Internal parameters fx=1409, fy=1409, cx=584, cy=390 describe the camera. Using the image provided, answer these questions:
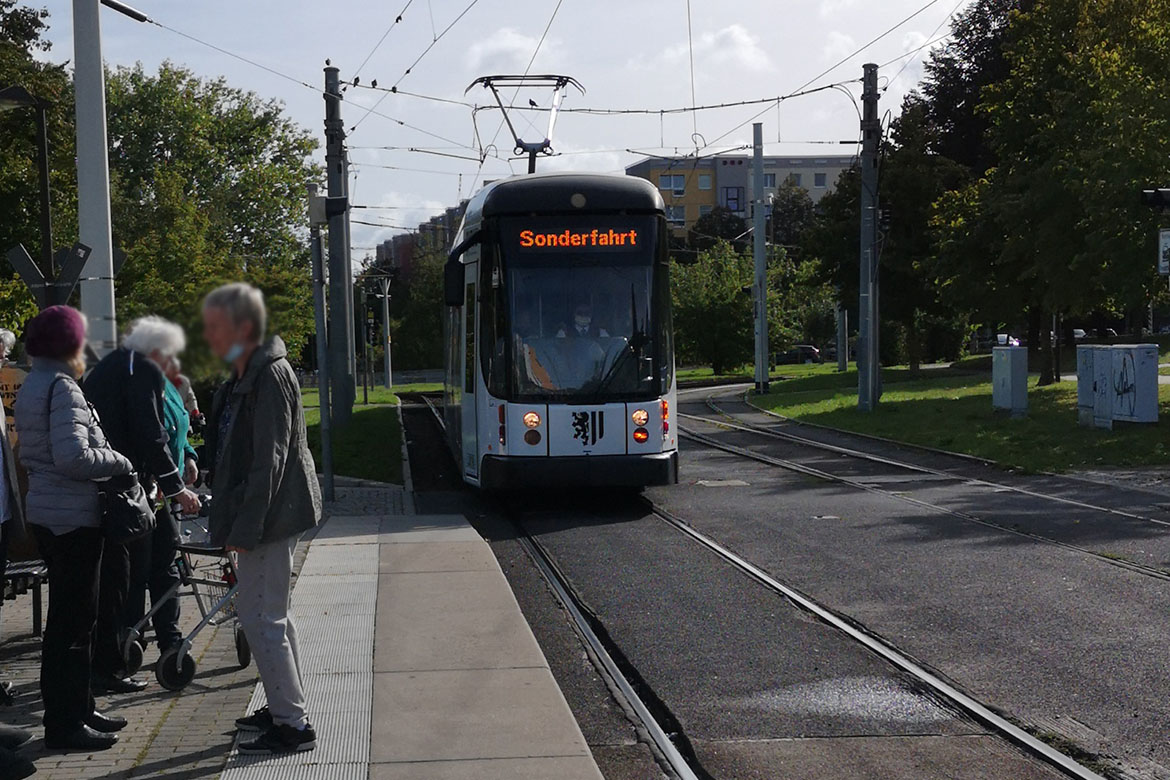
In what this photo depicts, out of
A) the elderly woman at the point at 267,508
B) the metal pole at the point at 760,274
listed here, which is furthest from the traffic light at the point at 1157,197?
the metal pole at the point at 760,274

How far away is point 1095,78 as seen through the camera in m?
26.2

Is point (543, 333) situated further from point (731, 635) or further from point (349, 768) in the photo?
point (349, 768)

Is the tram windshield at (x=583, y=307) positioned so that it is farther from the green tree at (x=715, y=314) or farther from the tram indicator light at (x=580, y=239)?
the green tree at (x=715, y=314)

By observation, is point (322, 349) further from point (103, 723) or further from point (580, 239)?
point (103, 723)

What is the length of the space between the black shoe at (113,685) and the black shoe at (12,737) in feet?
Result: 3.54

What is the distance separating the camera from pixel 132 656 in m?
7.19

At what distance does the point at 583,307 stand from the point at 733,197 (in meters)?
108

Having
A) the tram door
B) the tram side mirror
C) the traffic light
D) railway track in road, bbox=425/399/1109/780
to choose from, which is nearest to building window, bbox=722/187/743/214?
the traffic light

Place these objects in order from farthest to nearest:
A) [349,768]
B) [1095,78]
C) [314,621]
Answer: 1. [1095,78]
2. [314,621]
3. [349,768]

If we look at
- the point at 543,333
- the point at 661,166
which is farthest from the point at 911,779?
the point at 661,166

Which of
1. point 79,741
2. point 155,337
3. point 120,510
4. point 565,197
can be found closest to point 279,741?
point 79,741

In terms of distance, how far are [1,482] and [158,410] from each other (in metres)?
0.85

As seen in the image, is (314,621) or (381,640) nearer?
(381,640)

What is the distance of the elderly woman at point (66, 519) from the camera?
5715mm
